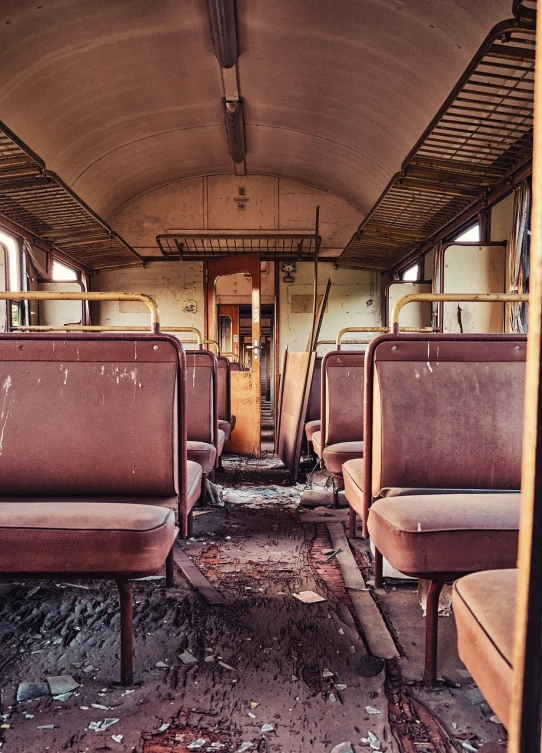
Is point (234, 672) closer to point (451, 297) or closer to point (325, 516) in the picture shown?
point (451, 297)

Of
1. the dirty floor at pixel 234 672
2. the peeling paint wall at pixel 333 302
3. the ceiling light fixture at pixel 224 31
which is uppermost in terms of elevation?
the ceiling light fixture at pixel 224 31

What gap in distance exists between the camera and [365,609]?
2197 mm

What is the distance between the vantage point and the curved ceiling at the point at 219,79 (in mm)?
4910

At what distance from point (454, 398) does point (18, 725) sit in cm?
178

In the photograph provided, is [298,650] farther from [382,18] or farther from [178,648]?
[382,18]

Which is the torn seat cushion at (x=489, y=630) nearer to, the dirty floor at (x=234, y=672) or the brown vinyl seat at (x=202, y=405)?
the dirty floor at (x=234, y=672)

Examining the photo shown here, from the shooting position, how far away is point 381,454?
2.00 meters

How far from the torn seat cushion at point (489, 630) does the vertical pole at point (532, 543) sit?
13.1 inches

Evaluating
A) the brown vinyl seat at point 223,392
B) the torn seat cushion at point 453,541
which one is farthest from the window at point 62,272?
the torn seat cushion at point 453,541

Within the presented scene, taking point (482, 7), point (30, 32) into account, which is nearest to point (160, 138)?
point (30, 32)

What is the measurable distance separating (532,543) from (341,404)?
3.17m

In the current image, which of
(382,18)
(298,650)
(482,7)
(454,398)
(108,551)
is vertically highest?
(382,18)

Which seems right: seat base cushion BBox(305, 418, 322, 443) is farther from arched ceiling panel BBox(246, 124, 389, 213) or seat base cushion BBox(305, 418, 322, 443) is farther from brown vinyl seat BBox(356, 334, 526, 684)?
arched ceiling panel BBox(246, 124, 389, 213)

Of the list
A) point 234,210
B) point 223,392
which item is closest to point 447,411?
point 223,392
